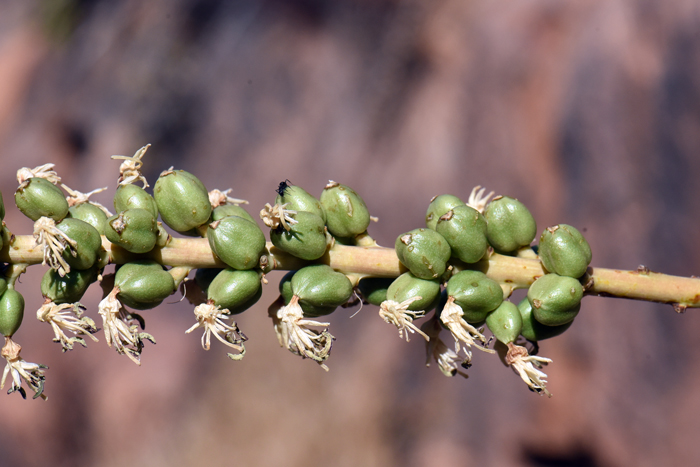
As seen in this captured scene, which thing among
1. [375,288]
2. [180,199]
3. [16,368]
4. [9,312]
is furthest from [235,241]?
[16,368]

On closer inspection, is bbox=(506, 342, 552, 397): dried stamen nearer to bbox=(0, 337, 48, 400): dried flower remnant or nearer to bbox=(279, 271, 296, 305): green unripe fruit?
bbox=(279, 271, 296, 305): green unripe fruit

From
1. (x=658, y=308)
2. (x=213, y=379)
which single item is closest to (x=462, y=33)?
(x=658, y=308)

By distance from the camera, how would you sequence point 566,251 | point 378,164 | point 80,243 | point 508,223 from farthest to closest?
point 378,164
point 508,223
point 566,251
point 80,243

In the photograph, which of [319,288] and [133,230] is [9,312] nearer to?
[133,230]

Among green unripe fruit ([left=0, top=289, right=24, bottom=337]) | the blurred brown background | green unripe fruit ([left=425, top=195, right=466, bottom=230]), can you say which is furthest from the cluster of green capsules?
the blurred brown background

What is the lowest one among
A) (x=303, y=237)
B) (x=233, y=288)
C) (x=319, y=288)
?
(x=233, y=288)

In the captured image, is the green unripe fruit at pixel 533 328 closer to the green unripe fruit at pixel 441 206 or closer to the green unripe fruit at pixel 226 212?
the green unripe fruit at pixel 441 206
